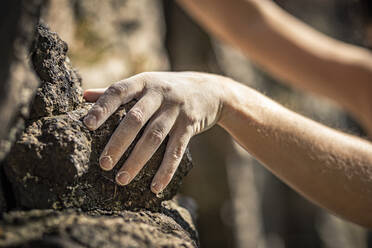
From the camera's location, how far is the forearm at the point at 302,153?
5.51 feet

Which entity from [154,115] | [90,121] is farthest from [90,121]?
[154,115]

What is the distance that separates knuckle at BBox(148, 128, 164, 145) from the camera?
4.35ft

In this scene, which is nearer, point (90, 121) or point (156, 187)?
point (90, 121)

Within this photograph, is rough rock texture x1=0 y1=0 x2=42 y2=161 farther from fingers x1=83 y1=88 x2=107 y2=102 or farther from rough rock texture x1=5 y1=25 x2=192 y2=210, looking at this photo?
fingers x1=83 y1=88 x2=107 y2=102

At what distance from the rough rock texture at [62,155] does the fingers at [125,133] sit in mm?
52

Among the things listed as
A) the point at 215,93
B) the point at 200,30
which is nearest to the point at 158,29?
the point at 200,30

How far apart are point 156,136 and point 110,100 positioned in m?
0.20

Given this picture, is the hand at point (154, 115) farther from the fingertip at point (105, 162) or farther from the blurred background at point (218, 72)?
the blurred background at point (218, 72)

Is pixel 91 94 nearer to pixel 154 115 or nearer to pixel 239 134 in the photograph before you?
pixel 154 115

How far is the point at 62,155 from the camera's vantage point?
122 cm

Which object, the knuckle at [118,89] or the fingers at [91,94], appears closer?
the knuckle at [118,89]

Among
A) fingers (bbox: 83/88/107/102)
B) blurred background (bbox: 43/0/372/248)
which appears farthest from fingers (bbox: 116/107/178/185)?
blurred background (bbox: 43/0/372/248)

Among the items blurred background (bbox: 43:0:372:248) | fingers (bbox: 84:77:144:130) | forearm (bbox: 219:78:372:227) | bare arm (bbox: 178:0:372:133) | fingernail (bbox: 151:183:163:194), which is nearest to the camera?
fingers (bbox: 84:77:144:130)

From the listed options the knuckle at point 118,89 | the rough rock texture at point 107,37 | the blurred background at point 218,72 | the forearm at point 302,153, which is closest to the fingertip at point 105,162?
the knuckle at point 118,89
